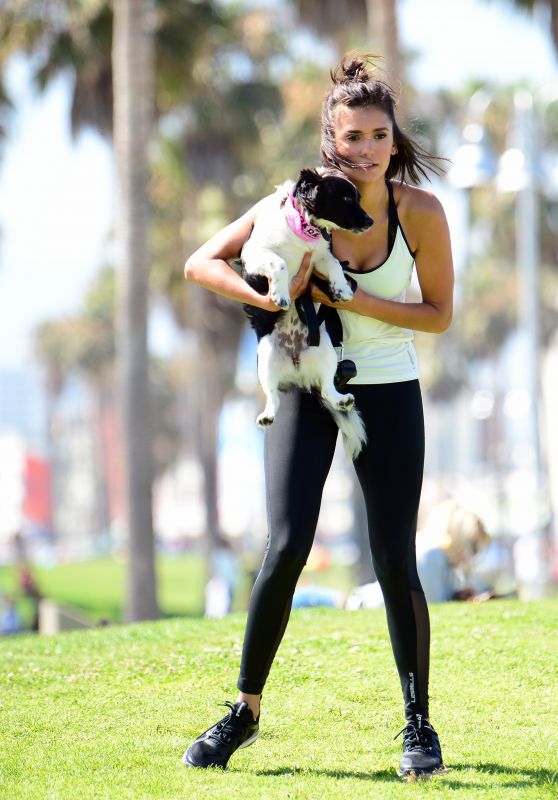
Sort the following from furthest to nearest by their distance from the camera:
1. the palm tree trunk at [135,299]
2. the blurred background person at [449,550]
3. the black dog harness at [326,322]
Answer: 1. the palm tree trunk at [135,299]
2. the blurred background person at [449,550]
3. the black dog harness at [326,322]

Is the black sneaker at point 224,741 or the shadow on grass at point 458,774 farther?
the black sneaker at point 224,741

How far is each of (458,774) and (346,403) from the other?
4.12ft

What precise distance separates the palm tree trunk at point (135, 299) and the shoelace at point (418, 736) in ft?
38.0

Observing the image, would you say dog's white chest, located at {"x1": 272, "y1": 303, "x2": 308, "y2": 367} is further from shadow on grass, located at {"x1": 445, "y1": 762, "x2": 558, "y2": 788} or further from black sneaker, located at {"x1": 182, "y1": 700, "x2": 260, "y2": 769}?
shadow on grass, located at {"x1": 445, "y1": 762, "x2": 558, "y2": 788}

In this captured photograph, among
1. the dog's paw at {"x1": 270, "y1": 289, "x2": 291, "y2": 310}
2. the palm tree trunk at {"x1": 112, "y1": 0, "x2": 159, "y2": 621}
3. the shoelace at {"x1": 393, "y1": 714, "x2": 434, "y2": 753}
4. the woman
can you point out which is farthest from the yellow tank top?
the palm tree trunk at {"x1": 112, "y1": 0, "x2": 159, "y2": 621}

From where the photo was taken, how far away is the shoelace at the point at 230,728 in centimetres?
408

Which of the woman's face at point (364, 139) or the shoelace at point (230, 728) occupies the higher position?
the woman's face at point (364, 139)

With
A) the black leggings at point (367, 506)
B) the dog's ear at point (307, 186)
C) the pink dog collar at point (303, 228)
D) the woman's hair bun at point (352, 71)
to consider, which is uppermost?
the woman's hair bun at point (352, 71)

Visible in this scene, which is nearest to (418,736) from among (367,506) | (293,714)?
(367,506)

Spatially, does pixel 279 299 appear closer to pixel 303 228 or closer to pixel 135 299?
pixel 303 228

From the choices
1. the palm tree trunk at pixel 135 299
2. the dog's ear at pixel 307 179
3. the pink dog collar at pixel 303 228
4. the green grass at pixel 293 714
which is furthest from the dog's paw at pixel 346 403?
the palm tree trunk at pixel 135 299

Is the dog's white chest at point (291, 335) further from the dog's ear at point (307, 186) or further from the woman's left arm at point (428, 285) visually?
the dog's ear at point (307, 186)

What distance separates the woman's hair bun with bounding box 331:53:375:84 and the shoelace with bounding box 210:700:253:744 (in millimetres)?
2140

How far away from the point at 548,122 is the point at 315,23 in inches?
594
